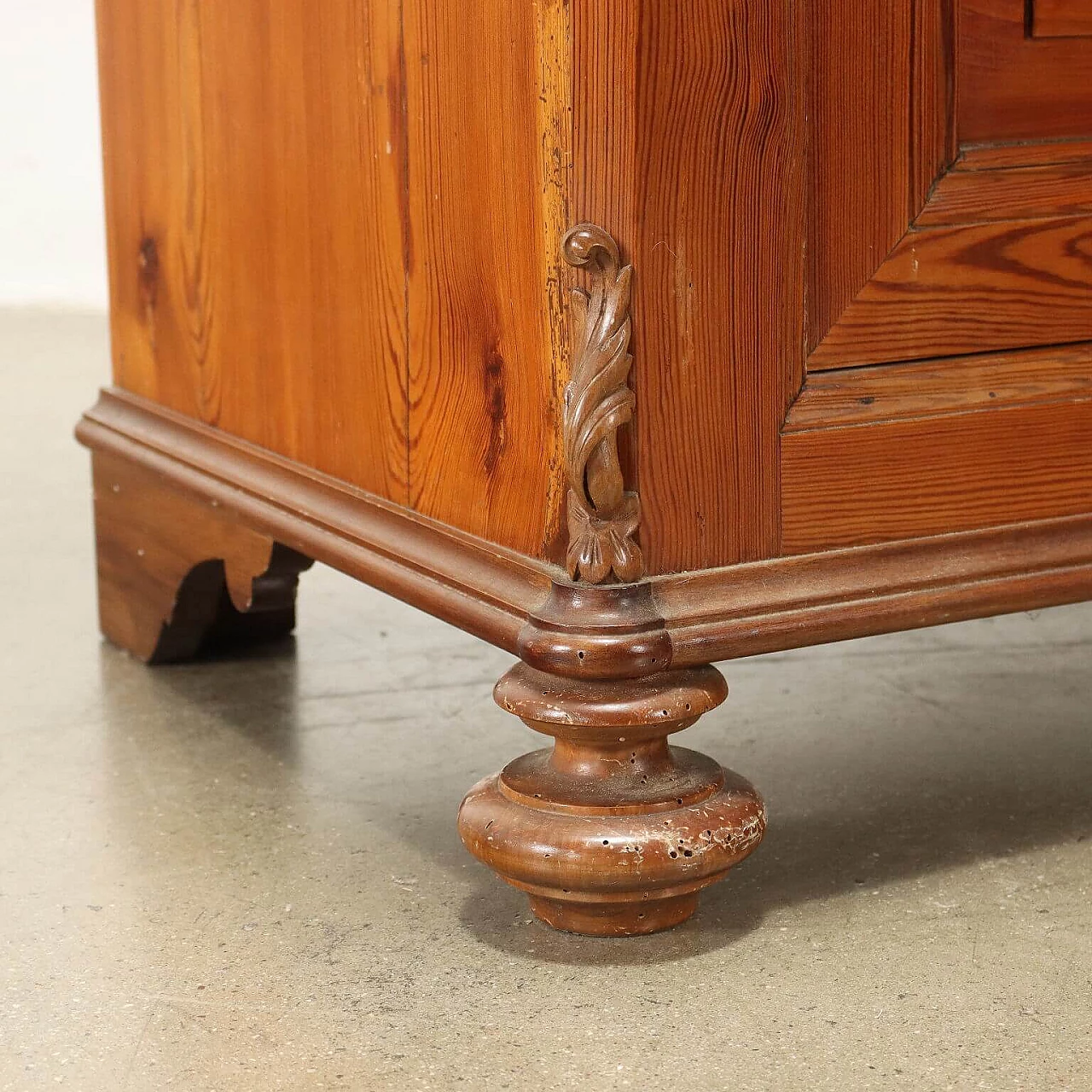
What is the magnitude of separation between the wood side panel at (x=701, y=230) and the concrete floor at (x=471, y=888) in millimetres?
279

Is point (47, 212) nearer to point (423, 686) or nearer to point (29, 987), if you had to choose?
point (423, 686)

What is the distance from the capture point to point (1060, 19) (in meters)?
1.16

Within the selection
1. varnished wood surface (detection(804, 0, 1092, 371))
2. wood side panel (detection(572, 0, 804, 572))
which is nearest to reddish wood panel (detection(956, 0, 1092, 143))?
varnished wood surface (detection(804, 0, 1092, 371))

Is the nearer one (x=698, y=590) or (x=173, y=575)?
(x=698, y=590)

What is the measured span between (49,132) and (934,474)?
432 centimetres

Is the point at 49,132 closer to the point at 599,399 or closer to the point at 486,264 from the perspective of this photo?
the point at 486,264

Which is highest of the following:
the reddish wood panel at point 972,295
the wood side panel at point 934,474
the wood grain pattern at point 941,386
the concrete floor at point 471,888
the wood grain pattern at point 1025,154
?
the wood grain pattern at point 1025,154

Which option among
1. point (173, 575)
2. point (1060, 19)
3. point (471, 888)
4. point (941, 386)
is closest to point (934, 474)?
point (941, 386)

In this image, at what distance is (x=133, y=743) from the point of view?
1.61 metres

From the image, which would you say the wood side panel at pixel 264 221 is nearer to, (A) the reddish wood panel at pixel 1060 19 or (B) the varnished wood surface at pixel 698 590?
(B) the varnished wood surface at pixel 698 590

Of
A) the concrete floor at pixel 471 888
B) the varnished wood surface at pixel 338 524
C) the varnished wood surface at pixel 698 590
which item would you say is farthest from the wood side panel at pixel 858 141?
the concrete floor at pixel 471 888

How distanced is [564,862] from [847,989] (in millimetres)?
192

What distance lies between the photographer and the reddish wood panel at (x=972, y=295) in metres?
1.14

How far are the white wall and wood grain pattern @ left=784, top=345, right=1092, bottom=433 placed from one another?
411cm
